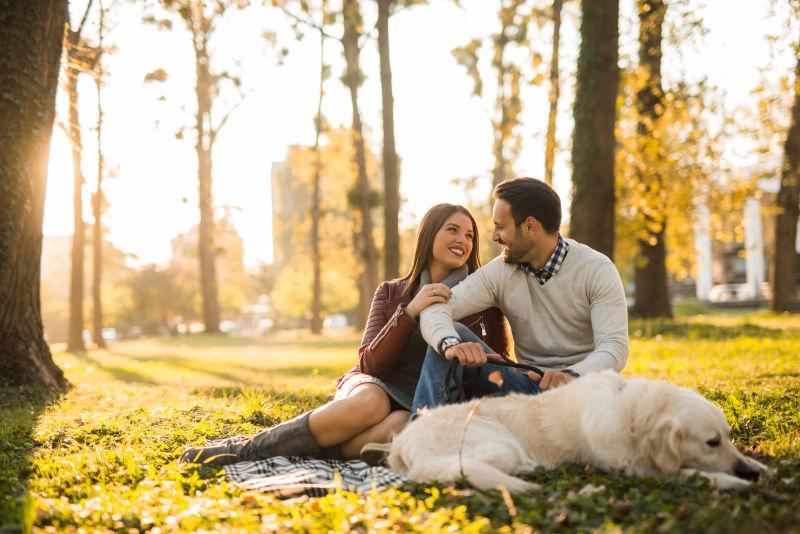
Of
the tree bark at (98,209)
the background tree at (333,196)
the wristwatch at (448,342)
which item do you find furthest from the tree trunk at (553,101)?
the tree bark at (98,209)

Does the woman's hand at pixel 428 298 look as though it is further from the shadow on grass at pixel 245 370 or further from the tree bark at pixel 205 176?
the tree bark at pixel 205 176

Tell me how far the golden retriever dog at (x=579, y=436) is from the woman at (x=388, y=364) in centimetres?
52

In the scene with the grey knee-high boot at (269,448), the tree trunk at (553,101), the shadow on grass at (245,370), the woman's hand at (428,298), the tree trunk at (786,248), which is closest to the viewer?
the grey knee-high boot at (269,448)

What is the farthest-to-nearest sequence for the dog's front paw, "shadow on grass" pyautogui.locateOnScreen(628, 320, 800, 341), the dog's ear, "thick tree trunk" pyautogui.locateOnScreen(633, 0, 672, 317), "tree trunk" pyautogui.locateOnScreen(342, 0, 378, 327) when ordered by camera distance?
"tree trunk" pyautogui.locateOnScreen(342, 0, 378, 327)
"thick tree trunk" pyautogui.locateOnScreen(633, 0, 672, 317)
"shadow on grass" pyautogui.locateOnScreen(628, 320, 800, 341)
the dog's ear
the dog's front paw

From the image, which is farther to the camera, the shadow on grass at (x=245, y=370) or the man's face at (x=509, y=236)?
the shadow on grass at (x=245, y=370)

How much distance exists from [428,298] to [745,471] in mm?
2123

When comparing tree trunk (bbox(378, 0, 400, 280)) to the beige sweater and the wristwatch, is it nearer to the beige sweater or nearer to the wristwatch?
the beige sweater

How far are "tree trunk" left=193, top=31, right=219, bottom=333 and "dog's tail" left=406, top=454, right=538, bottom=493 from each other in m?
25.1

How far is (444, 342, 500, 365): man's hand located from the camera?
4.19m

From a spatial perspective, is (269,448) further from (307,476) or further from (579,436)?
(579,436)

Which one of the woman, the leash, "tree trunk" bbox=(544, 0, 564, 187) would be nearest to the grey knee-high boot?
the woman

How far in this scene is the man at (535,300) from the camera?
14.7ft

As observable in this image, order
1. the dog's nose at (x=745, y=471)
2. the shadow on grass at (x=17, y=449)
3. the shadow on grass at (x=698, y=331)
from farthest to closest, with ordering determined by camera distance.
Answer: the shadow on grass at (x=698, y=331) → the dog's nose at (x=745, y=471) → the shadow on grass at (x=17, y=449)

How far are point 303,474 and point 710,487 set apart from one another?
215 centimetres
